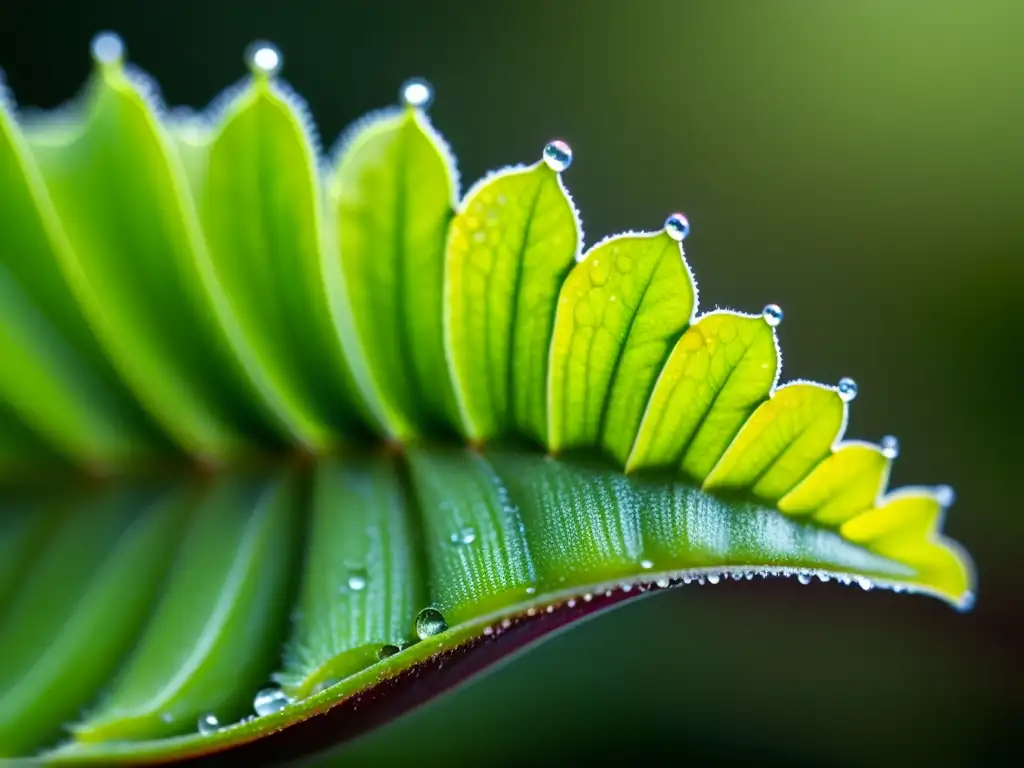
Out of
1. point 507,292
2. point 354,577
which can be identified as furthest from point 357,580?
point 507,292

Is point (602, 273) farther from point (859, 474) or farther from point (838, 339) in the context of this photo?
point (838, 339)

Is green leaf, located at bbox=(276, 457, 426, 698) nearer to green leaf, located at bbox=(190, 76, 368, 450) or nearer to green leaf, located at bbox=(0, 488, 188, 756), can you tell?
green leaf, located at bbox=(190, 76, 368, 450)

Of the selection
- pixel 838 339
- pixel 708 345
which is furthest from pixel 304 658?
pixel 838 339

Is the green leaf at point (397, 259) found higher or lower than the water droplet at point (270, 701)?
higher

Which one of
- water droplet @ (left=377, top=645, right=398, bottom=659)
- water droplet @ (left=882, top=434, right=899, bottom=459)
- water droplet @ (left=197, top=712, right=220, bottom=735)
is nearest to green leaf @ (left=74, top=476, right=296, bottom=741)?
water droplet @ (left=197, top=712, right=220, bottom=735)

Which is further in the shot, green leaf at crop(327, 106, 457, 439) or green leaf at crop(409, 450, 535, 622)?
green leaf at crop(327, 106, 457, 439)

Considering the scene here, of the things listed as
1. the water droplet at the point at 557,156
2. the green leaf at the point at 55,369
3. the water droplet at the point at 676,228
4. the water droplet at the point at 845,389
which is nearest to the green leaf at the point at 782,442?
the water droplet at the point at 845,389

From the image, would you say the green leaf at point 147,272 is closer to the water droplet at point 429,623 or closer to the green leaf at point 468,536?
the green leaf at point 468,536
